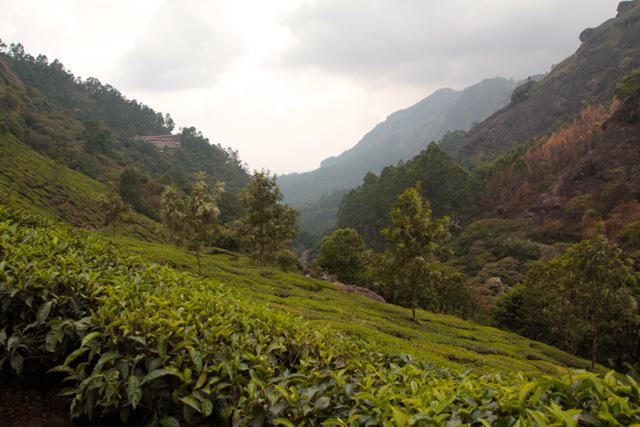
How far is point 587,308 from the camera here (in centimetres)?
2377

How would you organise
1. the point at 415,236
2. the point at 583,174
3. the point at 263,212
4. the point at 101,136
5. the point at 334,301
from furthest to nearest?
the point at 101,136
the point at 583,174
the point at 263,212
the point at 334,301
the point at 415,236

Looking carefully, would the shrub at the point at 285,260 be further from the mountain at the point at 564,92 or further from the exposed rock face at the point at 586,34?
the exposed rock face at the point at 586,34

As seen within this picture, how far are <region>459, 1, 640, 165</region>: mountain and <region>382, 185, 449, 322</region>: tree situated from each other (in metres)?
120

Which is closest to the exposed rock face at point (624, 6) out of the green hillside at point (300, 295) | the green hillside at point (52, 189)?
the green hillside at point (300, 295)

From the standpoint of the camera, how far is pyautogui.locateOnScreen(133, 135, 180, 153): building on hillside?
15788cm

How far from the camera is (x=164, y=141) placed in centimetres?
17100

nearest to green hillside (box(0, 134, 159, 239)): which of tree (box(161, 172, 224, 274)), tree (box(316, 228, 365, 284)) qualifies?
tree (box(316, 228, 365, 284))

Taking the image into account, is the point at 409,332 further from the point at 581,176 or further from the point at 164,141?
the point at 164,141

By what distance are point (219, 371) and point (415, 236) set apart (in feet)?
61.4

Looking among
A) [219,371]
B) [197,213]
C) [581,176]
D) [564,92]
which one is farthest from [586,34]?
Answer: [219,371]

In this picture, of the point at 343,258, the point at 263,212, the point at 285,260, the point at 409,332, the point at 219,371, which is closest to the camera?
the point at 219,371

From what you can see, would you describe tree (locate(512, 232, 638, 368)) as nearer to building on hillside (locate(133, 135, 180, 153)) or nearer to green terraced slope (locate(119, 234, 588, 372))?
green terraced slope (locate(119, 234, 588, 372))

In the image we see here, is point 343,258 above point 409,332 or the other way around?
the other way around

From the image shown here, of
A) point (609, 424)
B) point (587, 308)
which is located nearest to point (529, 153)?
point (587, 308)
